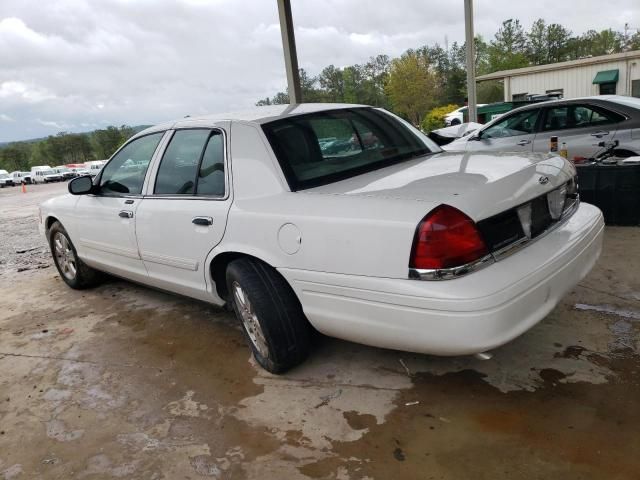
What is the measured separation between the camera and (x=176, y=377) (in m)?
3.15

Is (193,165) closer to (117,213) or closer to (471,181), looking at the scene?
(117,213)

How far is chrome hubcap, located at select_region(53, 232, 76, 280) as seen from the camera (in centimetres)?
492

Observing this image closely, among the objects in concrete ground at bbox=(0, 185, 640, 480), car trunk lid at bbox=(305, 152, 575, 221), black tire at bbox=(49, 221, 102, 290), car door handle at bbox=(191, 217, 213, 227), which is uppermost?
car trunk lid at bbox=(305, 152, 575, 221)

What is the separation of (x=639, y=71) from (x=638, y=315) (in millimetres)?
25777

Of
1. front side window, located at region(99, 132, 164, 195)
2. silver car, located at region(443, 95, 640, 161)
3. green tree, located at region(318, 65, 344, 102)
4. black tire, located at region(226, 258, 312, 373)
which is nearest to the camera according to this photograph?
black tire, located at region(226, 258, 312, 373)

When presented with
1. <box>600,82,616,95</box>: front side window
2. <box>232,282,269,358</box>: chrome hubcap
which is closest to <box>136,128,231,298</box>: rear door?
<box>232,282,269,358</box>: chrome hubcap

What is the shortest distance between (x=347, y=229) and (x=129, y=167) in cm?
233

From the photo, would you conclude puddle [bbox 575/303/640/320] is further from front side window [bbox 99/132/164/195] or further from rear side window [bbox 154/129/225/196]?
front side window [bbox 99/132/164/195]

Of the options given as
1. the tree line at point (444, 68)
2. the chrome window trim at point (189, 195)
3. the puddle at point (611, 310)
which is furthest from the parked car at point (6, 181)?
the puddle at point (611, 310)

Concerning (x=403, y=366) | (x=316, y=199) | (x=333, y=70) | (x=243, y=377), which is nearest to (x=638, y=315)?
(x=403, y=366)

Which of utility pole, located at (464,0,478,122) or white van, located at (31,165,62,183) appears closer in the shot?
utility pole, located at (464,0,478,122)

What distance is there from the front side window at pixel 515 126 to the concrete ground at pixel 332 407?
13.2 feet

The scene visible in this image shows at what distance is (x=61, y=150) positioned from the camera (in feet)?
270

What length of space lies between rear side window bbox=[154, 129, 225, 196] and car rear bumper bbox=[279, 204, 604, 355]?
85cm
